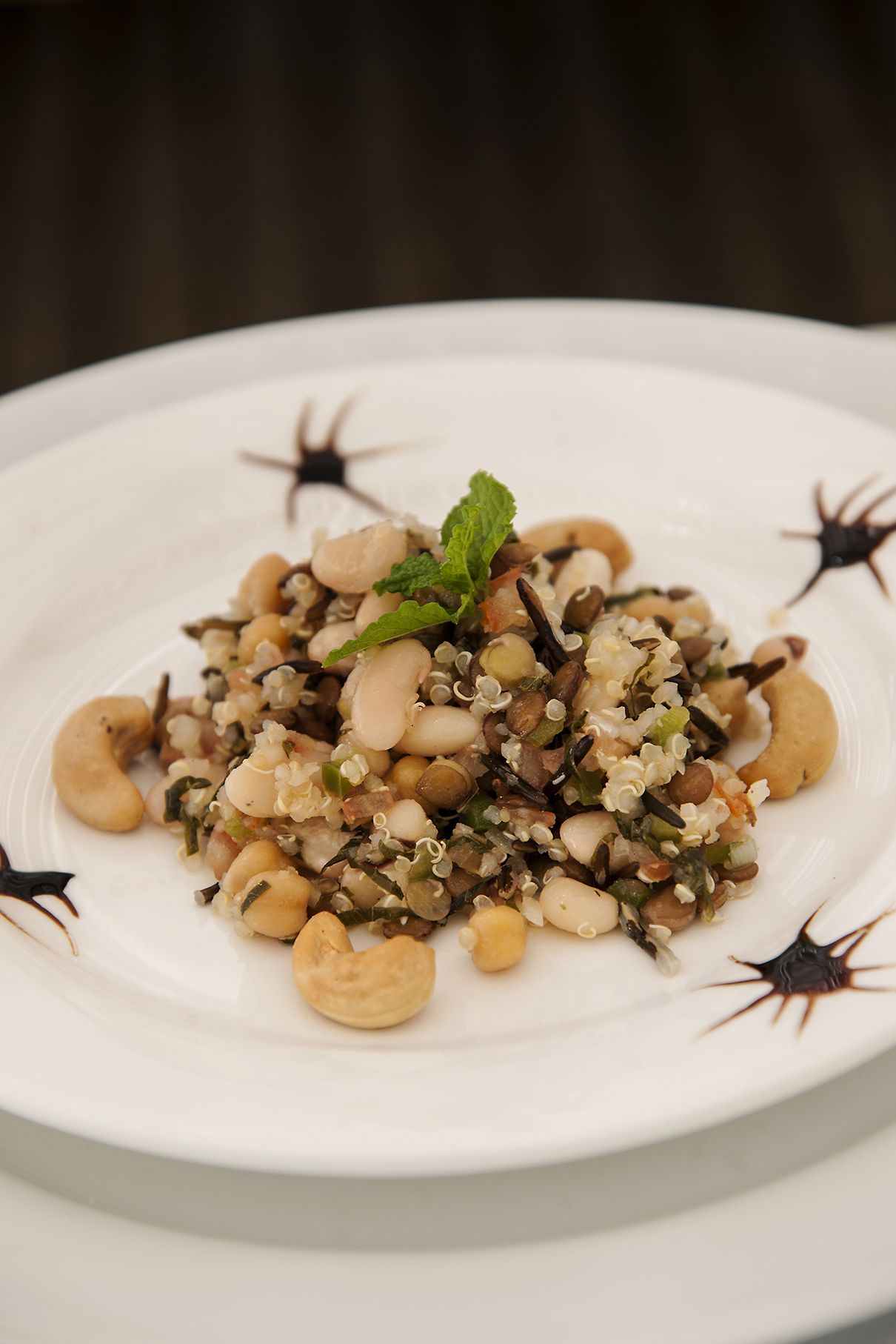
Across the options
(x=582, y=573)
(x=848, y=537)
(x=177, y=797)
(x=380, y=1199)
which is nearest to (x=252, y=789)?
(x=177, y=797)

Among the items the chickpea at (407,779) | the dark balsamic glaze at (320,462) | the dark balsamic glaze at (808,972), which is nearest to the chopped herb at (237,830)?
the chickpea at (407,779)

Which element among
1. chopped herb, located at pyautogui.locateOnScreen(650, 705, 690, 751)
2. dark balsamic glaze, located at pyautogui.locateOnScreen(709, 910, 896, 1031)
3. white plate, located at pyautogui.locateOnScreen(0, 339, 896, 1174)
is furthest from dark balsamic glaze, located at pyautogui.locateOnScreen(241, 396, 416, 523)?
dark balsamic glaze, located at pyautogui.locateOnScreen(709, 910, 896, 1031)

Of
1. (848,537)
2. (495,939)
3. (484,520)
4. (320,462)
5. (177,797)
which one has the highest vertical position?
(848,537)

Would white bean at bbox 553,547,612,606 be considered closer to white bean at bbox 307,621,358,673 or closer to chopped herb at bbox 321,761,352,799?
white bean at bbox 307,621,358,673

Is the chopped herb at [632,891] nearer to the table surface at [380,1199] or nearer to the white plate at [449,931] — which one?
the white plate at [449,931]

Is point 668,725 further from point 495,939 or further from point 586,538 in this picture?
point 586,538

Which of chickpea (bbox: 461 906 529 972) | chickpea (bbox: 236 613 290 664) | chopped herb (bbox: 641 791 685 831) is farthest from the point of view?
chickpea (bbox: 236 613 290 664)
